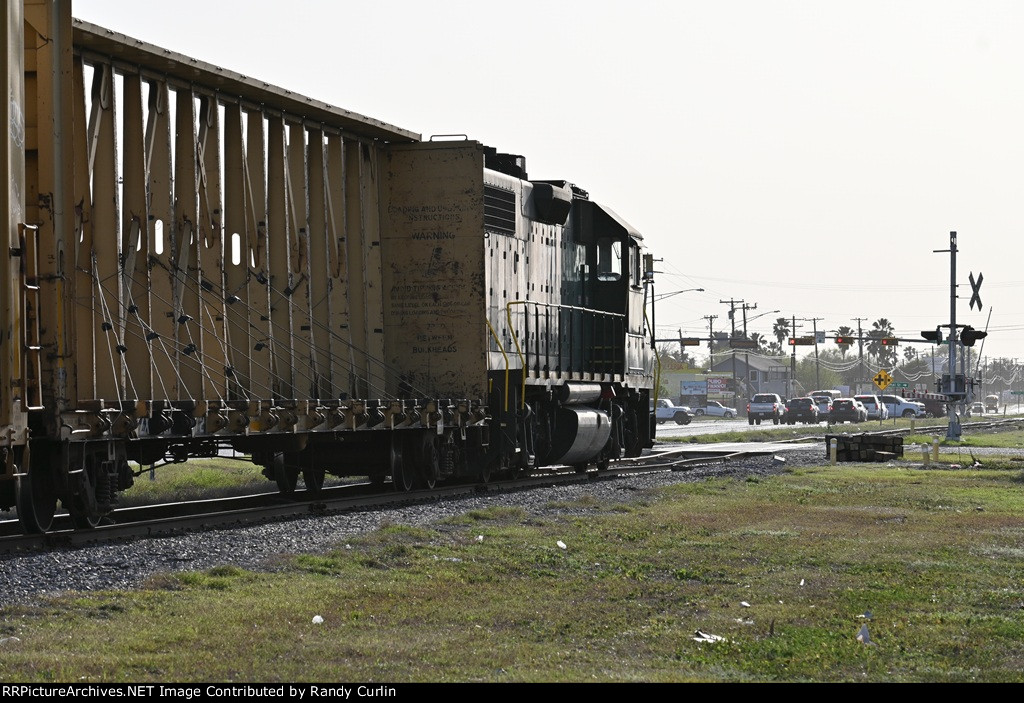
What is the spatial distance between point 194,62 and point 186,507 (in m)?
5.58

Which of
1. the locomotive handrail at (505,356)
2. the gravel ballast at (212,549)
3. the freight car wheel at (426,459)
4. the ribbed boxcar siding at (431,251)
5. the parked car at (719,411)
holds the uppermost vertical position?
the ribbed boxcar siding at (431,251)

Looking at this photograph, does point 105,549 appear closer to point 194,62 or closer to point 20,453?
point 20,453

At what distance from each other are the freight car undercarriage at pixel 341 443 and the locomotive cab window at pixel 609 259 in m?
2.06

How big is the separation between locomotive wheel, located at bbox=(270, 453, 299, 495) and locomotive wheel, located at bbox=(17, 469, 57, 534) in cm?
526

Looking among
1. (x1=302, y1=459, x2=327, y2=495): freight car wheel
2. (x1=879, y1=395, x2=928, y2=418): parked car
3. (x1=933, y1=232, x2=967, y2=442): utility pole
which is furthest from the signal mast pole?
(x1=879, y1=395, x2=928, y2=418): parked car

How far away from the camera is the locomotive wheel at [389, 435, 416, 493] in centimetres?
1958

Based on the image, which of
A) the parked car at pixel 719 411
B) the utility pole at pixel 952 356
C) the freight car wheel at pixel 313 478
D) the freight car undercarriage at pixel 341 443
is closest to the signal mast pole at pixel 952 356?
the utility pole at pixel 952 356

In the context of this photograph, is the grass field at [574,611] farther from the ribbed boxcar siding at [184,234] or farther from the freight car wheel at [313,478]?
the freight car wheel at [313,478]

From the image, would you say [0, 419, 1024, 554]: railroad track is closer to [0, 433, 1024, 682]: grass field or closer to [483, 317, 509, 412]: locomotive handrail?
[483, 317, 509, 412]: locomotive handrail

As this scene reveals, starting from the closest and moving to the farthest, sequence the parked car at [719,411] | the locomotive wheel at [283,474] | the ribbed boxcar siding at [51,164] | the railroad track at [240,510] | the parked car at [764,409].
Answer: the ribbed boxcar siding at [51,164] → the railroad track at [240,510] → the locomotive wheel at [283,474] → the parked car at [764,409] → the parked car at [719,411]

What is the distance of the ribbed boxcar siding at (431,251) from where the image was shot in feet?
66.6

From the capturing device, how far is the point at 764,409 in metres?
83.8

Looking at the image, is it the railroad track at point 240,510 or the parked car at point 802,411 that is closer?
the railroad track at point 240,510
